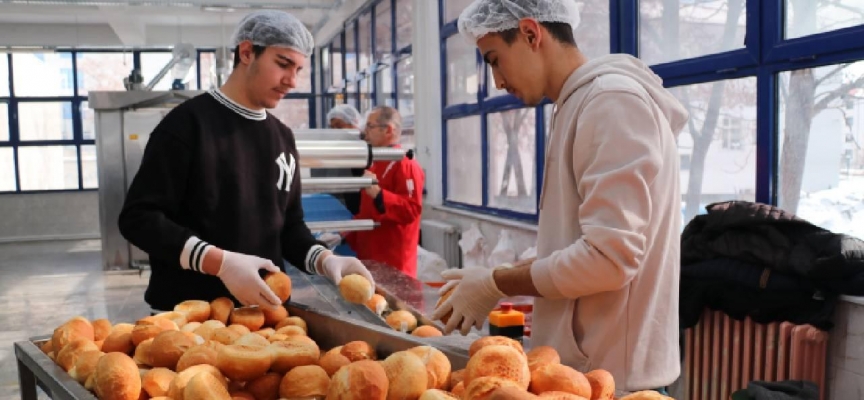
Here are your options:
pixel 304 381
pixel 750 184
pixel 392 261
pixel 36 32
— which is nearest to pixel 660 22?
pixel 750 184

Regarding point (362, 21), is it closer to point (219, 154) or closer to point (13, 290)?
point (13, 290)

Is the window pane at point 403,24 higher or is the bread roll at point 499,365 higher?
the window pane at point 403,24

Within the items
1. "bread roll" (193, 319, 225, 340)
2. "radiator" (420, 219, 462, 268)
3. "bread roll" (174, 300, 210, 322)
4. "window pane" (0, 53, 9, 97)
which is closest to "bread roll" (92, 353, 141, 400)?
"bread roll" (193, 319, 225, 340)

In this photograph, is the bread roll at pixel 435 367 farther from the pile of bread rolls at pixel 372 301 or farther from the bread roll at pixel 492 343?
the pile of bread rolls at pixel 372 301

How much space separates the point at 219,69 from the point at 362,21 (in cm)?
383

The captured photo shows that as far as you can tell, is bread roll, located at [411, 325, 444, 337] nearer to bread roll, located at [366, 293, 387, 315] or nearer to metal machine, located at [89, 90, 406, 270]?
bread roll, located at [366, 293, 387, 315]

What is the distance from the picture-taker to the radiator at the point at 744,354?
2.34 m

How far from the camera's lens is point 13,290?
6734mm

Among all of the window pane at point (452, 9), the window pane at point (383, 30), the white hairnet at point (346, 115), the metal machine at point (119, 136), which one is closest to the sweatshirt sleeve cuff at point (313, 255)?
the white hairnet at point (346, 115)

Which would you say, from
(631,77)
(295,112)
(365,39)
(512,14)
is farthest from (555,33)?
(295,112)

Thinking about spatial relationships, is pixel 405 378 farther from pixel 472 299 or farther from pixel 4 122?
pixel 4 122

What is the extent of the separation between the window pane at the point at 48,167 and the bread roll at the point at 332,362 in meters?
11.4

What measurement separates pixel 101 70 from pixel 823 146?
11144 millimetres

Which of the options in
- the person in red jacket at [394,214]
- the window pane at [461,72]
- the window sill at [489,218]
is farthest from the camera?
the window pane at [461,72]
